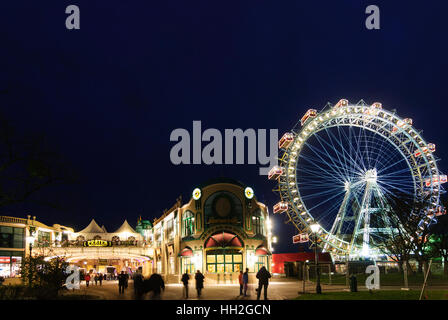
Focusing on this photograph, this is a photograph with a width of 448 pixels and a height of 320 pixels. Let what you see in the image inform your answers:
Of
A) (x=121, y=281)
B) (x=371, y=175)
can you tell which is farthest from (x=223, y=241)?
(x=121, y=281)

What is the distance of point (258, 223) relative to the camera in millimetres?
58375

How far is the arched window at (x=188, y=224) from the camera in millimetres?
57094

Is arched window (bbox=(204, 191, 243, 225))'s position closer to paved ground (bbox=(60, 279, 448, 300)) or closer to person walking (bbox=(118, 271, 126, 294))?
paved ground (bbox=(60, 279, 448, 300))

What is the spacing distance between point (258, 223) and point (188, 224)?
30.1ft

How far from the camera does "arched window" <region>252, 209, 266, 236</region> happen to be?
57.6 metres

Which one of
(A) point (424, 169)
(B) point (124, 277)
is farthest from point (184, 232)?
(A) point (424, 169)

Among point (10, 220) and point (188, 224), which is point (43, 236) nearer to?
point (10, 220)

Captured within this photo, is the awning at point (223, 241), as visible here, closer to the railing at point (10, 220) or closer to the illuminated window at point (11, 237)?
the illuminated window at point (11, 237)

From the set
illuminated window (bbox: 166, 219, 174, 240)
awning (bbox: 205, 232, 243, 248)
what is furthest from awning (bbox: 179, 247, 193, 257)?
illuminated window (bbox: 166, 219, 174, 240)

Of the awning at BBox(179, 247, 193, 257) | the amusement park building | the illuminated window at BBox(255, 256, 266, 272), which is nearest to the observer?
the amusement park building

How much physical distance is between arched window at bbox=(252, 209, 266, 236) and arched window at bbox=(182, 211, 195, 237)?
7.90 metres
